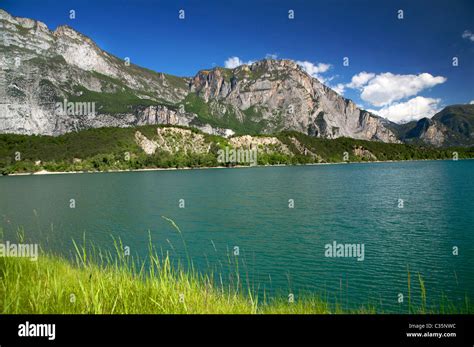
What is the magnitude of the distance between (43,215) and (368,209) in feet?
125

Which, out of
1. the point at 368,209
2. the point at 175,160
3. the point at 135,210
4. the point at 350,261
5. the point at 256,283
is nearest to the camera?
the point at 256,283

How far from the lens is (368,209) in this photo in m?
38.8

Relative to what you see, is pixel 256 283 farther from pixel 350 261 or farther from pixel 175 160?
pixel 175 160

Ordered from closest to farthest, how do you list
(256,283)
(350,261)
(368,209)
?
(256,283), (350,261), (368,209)

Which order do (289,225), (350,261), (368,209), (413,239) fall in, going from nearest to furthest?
(350,261) → (413,239) → (289,225) → (368,209)

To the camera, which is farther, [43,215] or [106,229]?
[43,215]

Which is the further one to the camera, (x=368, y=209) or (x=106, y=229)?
(x=368, y=209)

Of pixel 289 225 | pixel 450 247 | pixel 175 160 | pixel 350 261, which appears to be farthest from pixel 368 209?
pixel 175 160

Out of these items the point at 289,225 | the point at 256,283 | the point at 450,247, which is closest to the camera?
the point at 256,283
